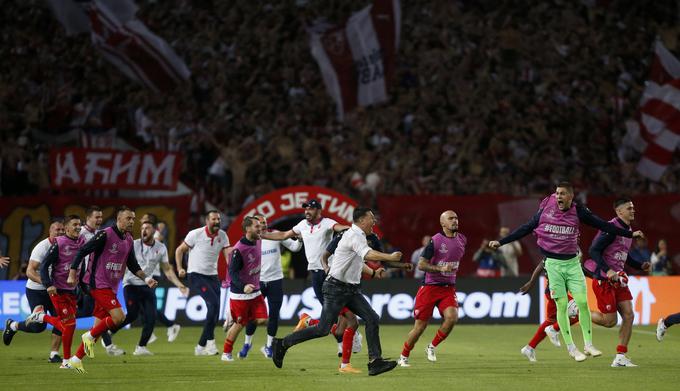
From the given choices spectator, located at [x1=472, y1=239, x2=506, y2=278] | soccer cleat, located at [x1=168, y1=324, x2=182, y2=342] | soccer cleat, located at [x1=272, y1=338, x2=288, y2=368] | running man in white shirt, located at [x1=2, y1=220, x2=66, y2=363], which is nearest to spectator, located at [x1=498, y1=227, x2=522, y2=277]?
spectator, located at [x1=472, y1=239, x2=506, y2=278]

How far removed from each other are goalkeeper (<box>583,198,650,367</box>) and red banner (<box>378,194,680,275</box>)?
1066 centimetres

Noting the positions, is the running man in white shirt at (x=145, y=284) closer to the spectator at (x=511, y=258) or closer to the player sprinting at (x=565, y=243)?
the player sprinting at (x=565, y=243)

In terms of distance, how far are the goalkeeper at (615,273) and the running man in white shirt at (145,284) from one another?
6.76 m

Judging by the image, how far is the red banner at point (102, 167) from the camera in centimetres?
2511

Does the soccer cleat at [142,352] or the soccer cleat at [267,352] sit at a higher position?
the soccer cleat at [267,352]

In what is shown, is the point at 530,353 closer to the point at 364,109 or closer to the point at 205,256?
the point at 205,256

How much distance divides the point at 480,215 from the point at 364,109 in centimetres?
612

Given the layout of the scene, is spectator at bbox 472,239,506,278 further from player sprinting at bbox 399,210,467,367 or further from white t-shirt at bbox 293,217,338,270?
player sprinting at bbox 399,210,467,367

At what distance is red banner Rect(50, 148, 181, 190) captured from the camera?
25109mm

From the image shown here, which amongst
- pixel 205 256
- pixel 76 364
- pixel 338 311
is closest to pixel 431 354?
pixel 338 311

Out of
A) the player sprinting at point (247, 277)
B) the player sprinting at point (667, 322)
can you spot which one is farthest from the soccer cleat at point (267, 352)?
the player sprinting at point (667, 322)

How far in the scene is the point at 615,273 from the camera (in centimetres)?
1564

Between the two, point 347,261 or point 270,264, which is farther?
point 270,264

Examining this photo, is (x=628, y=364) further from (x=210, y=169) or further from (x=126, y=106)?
(x=126, y=106)
